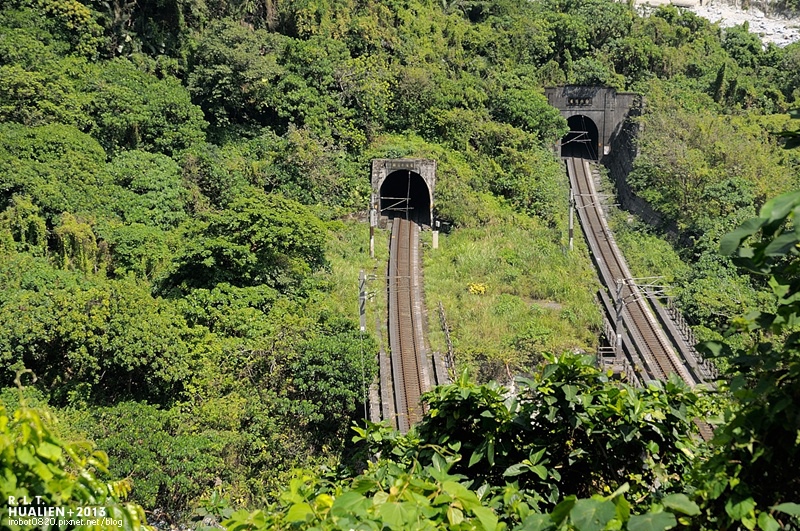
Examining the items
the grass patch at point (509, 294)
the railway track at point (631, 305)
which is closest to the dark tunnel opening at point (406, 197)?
the grass patch at point (509, 294)

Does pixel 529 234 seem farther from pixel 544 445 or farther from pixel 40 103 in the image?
pixel 544 445

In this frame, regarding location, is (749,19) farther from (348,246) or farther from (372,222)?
(348,246)

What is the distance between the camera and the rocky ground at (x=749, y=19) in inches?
1711

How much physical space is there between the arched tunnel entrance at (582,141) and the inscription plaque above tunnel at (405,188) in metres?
9.80

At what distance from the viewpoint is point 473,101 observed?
3183cm

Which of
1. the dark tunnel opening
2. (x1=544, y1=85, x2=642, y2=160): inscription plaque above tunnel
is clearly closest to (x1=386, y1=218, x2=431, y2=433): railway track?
the dark tunnel opening

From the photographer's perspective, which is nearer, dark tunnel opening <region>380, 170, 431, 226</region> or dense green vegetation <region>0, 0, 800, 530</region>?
dense green vegetation <region>0, 0, 800, 530</region>

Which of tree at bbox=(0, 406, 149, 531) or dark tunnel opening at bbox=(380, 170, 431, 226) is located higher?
tree at bbox=(0, 406, 149, 531)

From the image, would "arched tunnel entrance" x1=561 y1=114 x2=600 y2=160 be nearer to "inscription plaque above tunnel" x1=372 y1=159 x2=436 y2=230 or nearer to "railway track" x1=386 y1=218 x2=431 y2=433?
"inscription plaque above tunnel" x1=372 y1=159 x2=436 y2=230

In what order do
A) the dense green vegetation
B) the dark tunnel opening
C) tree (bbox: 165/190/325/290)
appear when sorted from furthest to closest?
the dark tunnel opening, tree (bbox: 165/190/325/290), the dense green vegetation

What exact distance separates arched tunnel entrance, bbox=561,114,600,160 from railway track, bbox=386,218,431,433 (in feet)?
42.7

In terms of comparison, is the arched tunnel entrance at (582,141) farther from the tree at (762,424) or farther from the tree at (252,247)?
the tree at (762,424)

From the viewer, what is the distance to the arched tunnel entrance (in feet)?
124

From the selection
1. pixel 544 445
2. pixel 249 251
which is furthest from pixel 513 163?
pixel 544 445
